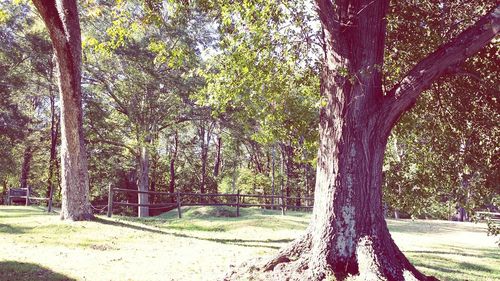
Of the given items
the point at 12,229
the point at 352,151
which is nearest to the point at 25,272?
the point at 12,229

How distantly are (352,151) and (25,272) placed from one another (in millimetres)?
5922

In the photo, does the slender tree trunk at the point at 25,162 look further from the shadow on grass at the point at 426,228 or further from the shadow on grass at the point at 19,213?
the shadow on grass at the point at 426,228

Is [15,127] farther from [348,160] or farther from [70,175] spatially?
[348,160]

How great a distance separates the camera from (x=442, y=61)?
232 inches

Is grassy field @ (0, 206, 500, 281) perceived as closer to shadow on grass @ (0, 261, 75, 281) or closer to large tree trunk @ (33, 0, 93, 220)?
shadow on grass @ (0, 261, 75, 281)

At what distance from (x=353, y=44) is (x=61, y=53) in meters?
9.02

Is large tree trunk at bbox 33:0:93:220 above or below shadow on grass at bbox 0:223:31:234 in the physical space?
above

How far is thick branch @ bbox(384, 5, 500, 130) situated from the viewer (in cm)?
557

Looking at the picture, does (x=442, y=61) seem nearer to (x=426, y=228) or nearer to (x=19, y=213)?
(x=19, y=213)

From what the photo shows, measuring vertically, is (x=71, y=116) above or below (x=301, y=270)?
Result: above

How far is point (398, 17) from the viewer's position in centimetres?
812

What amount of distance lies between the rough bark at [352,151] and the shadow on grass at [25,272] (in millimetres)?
3079

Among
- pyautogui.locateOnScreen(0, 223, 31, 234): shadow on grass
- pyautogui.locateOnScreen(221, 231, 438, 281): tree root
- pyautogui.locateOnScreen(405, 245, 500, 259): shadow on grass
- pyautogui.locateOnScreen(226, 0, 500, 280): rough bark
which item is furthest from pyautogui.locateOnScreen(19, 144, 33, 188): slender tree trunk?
pyautogui.locateOnScreen(226, 0, 500, 280): rough bark

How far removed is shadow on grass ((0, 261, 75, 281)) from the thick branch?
6168mm
